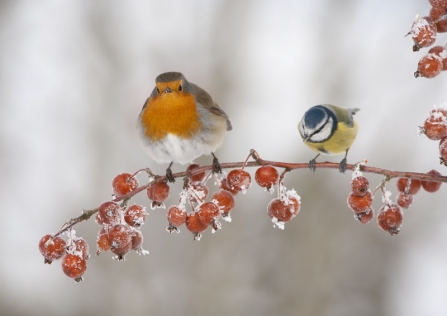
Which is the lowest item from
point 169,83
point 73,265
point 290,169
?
point 73,265

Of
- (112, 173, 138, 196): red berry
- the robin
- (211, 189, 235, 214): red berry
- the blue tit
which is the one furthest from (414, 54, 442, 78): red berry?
the blue tit

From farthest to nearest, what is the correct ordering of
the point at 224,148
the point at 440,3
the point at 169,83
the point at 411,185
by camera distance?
the point at 224,148
the point at 169,83
the point at 411,185
the point at 440,3

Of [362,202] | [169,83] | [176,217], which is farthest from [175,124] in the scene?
[362,202]

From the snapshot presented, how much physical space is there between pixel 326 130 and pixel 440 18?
1556 mm

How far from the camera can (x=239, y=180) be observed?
1371 mm

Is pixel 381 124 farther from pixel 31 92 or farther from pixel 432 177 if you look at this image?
pixel 31 92

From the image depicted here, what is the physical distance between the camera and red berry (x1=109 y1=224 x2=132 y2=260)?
1252 mm

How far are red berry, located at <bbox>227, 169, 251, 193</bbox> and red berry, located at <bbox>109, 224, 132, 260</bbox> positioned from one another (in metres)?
0.34

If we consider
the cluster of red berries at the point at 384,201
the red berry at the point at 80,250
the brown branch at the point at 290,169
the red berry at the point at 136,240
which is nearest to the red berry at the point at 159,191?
the brown branch at the point at 290,169

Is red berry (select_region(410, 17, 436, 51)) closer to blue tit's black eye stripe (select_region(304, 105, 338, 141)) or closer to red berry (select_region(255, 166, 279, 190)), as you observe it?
red berry (select_region(255, 166, 279, 190))

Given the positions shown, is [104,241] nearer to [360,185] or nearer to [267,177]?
[267,177]

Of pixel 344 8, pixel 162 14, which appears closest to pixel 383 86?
pixel 344 8

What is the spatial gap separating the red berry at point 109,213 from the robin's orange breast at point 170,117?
983 mm

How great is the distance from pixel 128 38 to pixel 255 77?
155 cm
